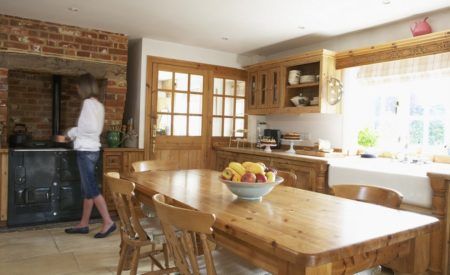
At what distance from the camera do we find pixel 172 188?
7.31ft

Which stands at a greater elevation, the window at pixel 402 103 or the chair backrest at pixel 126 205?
the window at pixel 402 103

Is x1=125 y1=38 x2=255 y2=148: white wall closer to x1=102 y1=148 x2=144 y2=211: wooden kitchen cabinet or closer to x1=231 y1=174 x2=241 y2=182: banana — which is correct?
x1=102 y1=148 x2=144 y2=211: wooden kitchen cabinet

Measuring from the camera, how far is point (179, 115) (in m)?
4.81

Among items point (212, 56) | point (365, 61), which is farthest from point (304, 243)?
point (212, 56)

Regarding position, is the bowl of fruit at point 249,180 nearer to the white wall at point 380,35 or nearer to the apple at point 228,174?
the apple at point 228,174

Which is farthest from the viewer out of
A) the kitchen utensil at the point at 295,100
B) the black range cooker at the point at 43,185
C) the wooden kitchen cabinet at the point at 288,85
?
the kitchen utensil at the point at 295,100

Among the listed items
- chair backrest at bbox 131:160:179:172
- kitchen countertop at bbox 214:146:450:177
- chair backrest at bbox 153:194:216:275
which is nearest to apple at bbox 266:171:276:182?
chair backrest at bbox 153:194:216:275

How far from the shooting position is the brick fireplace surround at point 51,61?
380cm

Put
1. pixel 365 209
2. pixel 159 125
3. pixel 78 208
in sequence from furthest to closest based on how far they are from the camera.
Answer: pixel 159 125 < pixel 78 208 < pixel 365 209

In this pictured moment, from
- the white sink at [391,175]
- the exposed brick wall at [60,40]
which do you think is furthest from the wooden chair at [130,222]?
the exposed brick wall at [60,40]

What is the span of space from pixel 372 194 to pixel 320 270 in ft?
3.79

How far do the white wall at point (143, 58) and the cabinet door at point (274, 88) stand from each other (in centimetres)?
78

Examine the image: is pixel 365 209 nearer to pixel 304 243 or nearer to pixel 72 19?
pixel 304 243

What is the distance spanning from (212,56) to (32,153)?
2590mm
